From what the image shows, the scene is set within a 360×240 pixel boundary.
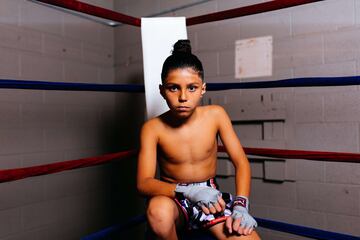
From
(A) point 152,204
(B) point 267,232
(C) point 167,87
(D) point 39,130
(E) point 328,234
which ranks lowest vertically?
(B) point 267,232

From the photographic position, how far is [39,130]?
6.13ft

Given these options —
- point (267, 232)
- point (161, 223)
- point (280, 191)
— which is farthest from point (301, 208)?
point (161, 223)

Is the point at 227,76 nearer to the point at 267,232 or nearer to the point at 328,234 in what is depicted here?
the point at 267,232

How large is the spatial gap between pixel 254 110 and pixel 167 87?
0.82 metres

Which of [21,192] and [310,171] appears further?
[21,192]

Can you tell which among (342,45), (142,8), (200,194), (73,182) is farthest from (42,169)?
(142,8)

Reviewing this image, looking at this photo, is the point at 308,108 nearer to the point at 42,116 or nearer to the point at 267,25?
the point at 267,25

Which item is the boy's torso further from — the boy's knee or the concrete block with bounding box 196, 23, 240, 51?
the concrete block with bounding box 196, 23, 240, 51

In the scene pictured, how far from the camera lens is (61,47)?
6.54ft

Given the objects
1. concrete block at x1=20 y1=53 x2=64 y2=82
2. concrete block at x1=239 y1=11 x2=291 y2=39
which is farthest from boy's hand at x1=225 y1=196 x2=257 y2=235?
concrete block at x1=20 y1=53 x2=64 y2=82

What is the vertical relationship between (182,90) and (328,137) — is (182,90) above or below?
above

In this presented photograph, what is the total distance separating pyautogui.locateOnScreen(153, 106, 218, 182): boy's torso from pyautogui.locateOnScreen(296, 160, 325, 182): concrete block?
2.35ft

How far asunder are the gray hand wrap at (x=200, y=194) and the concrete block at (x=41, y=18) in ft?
A: 4.50

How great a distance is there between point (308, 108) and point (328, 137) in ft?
0.52
